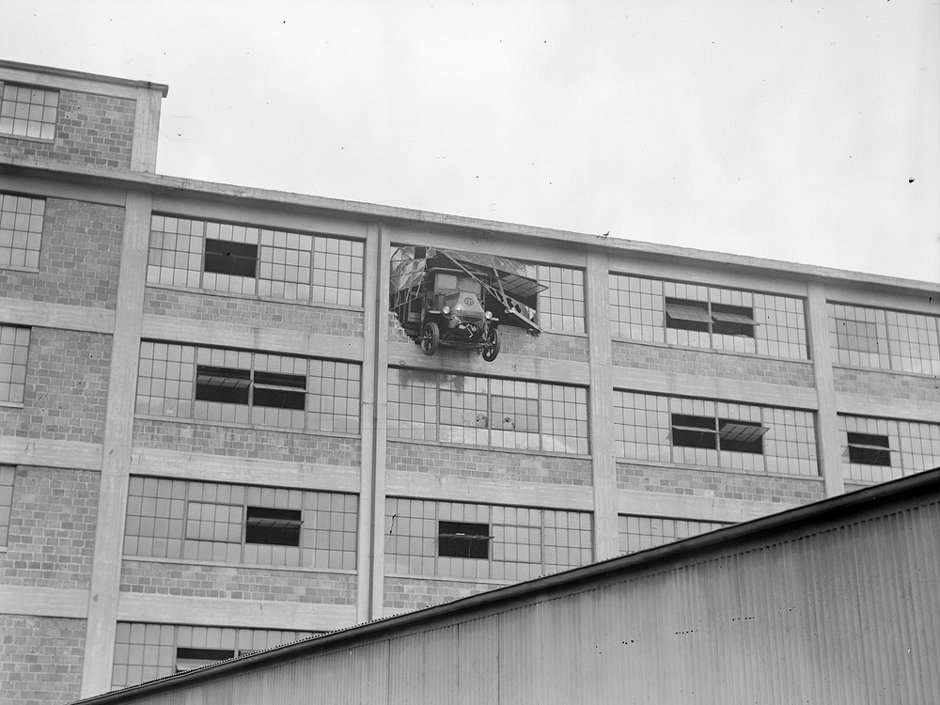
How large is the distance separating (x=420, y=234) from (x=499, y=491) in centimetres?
726

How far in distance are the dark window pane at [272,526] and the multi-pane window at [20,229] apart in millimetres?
8146

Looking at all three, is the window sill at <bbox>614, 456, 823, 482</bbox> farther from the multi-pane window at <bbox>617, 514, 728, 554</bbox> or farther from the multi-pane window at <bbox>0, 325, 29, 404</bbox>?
the multi-pane window at <bbox>0, 325, 29, 404</bbox>

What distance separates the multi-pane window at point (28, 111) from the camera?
1319 inches

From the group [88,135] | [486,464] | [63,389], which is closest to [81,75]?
[88,135]

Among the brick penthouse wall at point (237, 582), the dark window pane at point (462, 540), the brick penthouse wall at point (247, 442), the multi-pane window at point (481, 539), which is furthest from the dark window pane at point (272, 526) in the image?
the dark window pane at point (462, 540)

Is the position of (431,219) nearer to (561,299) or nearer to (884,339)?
(561,299)

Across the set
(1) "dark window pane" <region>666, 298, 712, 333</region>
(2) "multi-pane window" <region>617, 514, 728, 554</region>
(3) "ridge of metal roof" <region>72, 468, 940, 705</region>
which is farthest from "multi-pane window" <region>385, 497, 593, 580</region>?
(3) "ridge of metal roof" <region>72, 468, 940, 705</region>

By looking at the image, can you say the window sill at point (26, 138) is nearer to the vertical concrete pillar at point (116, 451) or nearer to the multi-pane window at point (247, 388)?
the vertical concrete pillar at point (116, 451)

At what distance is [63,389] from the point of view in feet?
105

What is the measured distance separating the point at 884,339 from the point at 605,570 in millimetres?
29017

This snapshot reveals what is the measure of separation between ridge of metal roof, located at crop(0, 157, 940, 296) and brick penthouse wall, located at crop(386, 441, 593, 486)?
6082mm

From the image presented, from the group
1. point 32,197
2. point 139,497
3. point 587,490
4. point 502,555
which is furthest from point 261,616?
point 32,197

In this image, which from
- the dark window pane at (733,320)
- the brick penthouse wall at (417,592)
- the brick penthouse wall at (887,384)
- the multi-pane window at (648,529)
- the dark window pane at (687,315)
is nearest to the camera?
the brick penthouse wall at (417,592)

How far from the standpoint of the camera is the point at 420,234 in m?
36.2
